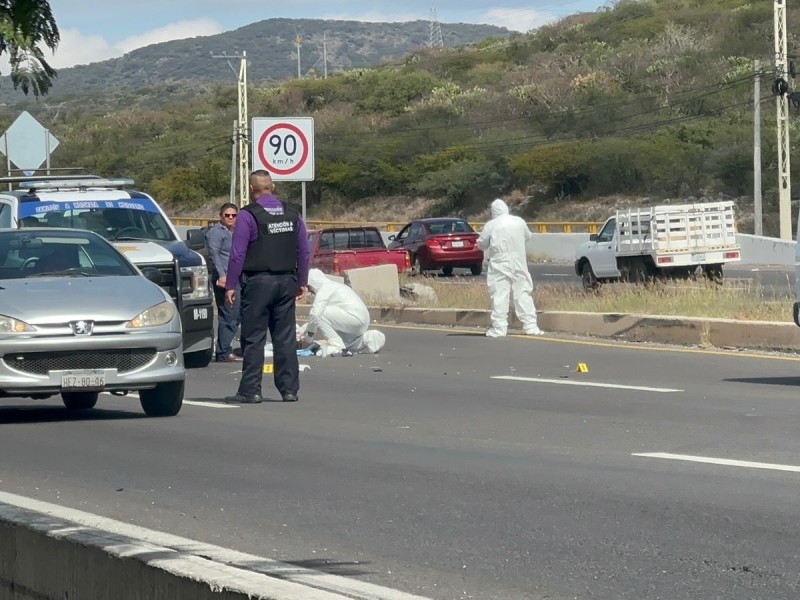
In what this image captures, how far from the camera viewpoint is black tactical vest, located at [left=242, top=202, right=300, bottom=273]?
12.0 meters

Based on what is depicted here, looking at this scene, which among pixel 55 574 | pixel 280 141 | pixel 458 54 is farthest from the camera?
pixel 458 54

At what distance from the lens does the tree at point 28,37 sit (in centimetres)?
456

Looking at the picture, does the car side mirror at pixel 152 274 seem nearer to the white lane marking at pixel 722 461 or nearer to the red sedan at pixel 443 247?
the white lane marking at pixel 722 461

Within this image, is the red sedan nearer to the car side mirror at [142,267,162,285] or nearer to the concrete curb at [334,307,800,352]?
the concrete curb at [334,307,800,352]

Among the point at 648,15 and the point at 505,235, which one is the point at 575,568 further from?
the point at 648,15

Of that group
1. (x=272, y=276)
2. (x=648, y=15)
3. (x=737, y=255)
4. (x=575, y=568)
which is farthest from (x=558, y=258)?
(x=648, y=15)

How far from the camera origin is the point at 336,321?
16812 millimetres

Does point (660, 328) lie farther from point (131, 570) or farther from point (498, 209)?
point (131, 570)

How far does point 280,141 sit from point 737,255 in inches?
458

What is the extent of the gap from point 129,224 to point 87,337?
547cm

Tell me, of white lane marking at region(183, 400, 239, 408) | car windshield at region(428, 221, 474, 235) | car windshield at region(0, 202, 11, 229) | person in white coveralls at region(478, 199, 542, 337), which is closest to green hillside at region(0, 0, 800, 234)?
car windshield at region(428, 221, 474, 235)

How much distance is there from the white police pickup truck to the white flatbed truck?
13231 millimetres

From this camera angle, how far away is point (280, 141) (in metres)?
20.2

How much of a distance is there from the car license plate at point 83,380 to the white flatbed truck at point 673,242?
59.1 ft
